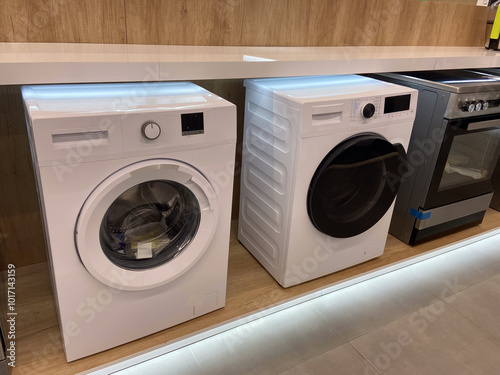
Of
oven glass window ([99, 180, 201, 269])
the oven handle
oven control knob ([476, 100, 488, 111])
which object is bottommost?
oven glass window ([99, 180, 201, 269])

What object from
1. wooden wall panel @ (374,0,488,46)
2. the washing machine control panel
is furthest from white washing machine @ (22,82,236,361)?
wooden wall panel @ (374,0,488,46)

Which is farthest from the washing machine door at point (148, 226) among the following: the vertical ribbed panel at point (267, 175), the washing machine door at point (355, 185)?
the washing machine door at point (355, 185)

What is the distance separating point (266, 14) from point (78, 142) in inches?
49.5

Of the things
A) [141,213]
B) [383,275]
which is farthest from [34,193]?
[383,275]

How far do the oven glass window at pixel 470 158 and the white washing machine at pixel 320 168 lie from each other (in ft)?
1.25

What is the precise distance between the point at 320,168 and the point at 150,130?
71cm

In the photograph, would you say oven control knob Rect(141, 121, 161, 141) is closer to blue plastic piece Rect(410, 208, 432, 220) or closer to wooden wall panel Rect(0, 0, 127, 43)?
wooden wall panel Rect(0, 0, 127, 43)

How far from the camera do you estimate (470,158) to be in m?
2.24

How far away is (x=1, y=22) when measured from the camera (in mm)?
1540

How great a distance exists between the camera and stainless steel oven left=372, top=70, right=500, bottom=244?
196 cm

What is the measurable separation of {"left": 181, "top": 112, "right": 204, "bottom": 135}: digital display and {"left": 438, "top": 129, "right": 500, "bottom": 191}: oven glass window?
1.33 meters

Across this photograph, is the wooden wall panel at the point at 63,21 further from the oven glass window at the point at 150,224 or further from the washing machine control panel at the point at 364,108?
the washing machine control panel at the point at 364,108

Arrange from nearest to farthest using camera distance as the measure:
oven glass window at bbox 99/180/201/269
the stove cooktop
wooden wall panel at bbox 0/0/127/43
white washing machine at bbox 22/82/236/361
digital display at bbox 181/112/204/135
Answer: white washing machine at bbox 22/82/236/361, digital display at bbox 181/112/204/135, oven glass window at bbox 99/180/201/269, wooden wall panel at bbox 0/0/127/43, the stove cooktop

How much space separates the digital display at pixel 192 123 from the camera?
131 centimetres
